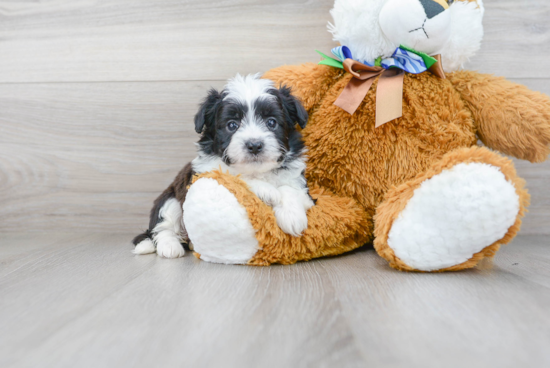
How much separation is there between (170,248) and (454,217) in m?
1.05

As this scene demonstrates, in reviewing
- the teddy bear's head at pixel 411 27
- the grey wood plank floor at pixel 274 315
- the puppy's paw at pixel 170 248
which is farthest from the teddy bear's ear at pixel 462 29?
the puppy's paw at pixel 170 248

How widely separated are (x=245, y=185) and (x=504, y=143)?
3.11 ft

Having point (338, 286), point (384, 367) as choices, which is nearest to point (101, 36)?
point (338, 286)

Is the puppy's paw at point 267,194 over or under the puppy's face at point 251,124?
under

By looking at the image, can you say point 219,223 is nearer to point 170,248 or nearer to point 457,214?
point 170,248

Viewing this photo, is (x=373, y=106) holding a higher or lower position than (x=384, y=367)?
higher

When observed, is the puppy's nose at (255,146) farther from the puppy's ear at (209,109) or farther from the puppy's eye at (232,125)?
the puppy's ear at (209,109)

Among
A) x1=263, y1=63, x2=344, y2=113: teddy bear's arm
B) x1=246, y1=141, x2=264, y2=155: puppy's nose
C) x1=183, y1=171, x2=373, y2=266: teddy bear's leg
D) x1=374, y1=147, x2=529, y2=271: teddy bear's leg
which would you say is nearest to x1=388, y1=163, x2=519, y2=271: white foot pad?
x1=374, y1=147, x2=529, y2=271: teddy bear's leg

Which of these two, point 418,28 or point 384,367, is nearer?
point 384,367

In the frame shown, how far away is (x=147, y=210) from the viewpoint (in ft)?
7.31

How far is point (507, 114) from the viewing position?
1.49 metres

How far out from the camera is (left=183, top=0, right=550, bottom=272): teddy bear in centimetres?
124

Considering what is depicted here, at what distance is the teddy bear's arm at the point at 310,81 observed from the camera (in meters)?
1.69

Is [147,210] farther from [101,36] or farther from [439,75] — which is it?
[439,75]
